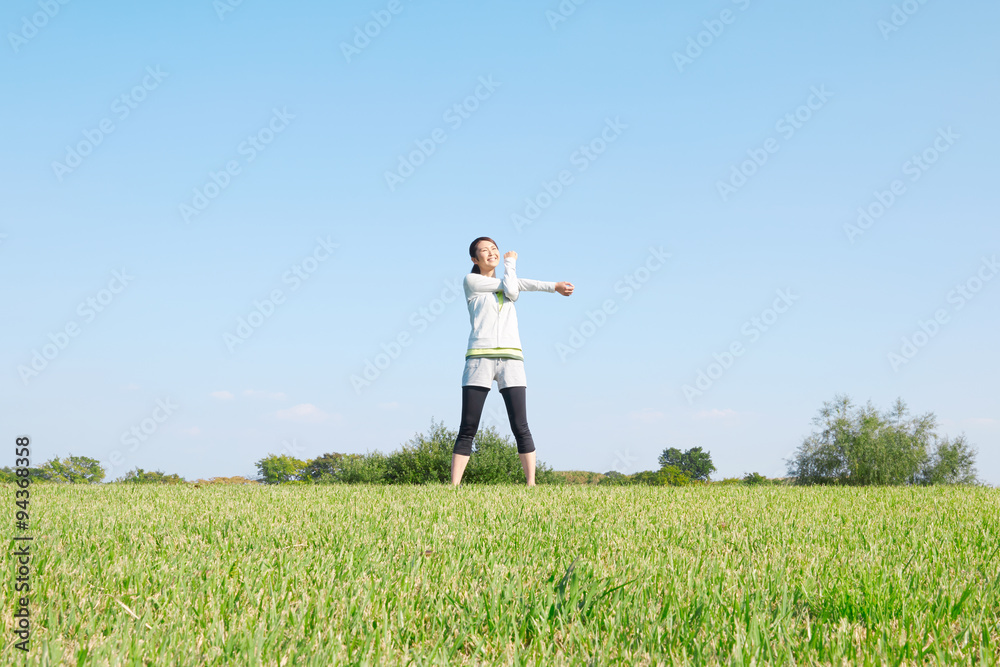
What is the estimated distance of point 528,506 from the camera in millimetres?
5285

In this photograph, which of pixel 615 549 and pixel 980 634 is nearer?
pixel 980 634

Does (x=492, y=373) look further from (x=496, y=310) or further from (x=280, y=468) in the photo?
(x=280, y=468)

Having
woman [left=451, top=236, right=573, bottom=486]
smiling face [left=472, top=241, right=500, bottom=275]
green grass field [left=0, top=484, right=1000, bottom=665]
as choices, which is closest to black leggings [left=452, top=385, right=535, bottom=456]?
woman [left=451, top=236, right=573, bottom=486]

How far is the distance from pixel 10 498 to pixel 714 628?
691 cm

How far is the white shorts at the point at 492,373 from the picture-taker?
842 centimetres

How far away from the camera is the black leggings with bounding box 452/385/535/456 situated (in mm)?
8383

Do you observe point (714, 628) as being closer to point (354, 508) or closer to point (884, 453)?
point (354, 508)

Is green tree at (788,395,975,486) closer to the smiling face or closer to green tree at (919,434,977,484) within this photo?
green tree at (919,434,977,484)

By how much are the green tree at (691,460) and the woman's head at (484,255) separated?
56.2ft

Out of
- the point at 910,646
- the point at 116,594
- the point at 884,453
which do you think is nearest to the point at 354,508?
the point at 116,594

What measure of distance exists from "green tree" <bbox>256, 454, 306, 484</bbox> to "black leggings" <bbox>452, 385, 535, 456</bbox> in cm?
808

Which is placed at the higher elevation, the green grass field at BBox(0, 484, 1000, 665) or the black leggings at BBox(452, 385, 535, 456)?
the black leggings at BBox(452, 385, 535, 456)

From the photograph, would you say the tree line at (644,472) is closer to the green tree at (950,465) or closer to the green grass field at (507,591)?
the green tree at (950,465)

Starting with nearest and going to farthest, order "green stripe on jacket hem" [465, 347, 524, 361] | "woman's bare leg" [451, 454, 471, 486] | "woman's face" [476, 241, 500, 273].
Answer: "woman's bare leg" [451, 454, 471, 486] → "green stripe on jacket hem" [465, 347, 524, 361] → "woman's face" [476, 241, 500, 273]
